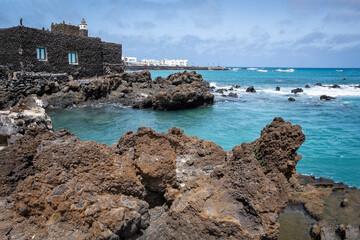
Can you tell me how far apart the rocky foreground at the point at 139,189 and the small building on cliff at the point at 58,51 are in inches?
783

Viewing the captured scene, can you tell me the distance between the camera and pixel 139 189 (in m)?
3.47

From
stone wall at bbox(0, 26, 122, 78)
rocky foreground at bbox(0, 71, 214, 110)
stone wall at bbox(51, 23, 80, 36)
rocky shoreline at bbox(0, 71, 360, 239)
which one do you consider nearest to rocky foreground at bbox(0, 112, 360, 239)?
rocky shoreline at bbox(0, 71, 360, 239)

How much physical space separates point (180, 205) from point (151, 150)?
100 cm

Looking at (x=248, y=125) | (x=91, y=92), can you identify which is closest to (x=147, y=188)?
(x=248, y=125)

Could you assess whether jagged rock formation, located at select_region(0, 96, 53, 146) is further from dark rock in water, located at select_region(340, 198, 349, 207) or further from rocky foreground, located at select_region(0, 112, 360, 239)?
dark rock in water, located at select_region(340, 198, 349, 207)

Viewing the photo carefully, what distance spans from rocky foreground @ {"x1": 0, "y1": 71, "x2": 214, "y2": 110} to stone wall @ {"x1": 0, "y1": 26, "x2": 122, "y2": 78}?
3.84 ft

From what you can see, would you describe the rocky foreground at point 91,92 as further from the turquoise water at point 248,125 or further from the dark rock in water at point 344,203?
the dark rock in water at point 344,203

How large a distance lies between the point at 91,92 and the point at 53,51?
4.91 m

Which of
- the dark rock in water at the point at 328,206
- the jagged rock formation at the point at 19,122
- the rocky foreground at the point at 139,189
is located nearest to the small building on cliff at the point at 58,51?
the jagged rock formation at the point at 19,122

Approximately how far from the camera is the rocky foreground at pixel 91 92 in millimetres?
19109

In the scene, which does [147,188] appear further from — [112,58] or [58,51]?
[112,58]

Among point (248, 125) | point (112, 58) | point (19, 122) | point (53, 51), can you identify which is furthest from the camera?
point (112, 58)

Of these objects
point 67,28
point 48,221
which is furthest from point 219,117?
point 67,28

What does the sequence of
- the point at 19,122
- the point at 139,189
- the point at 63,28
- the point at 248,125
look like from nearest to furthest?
the point at 139,189
the point at 19,122
the point at 248,125
the point at 63,28
